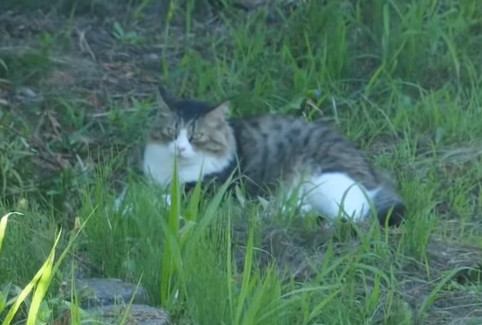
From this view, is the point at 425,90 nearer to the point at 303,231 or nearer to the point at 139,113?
the point at 139,113

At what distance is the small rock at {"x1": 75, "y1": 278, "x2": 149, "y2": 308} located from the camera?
14.0 ft

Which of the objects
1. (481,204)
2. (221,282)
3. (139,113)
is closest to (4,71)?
(139,113)

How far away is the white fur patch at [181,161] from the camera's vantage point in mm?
6191

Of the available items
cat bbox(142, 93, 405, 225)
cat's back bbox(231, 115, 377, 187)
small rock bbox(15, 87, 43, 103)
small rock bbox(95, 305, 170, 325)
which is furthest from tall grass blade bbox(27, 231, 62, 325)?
small rock bbox(15, 87, 43, 103)

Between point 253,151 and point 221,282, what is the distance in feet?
7.00

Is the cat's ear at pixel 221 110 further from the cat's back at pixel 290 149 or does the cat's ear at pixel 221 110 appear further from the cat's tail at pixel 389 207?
the cat's tail at pixel 389 207

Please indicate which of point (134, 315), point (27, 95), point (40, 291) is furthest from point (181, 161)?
point (40, 291)

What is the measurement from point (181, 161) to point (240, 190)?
0.51 metres

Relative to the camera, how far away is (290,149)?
6348mm

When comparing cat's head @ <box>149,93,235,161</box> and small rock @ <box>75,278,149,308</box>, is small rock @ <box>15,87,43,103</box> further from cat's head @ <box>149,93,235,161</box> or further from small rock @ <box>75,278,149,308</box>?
small rock @ <box>75,278,149,308</box>

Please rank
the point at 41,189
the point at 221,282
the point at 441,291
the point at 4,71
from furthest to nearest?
the point at 4,71 → the point at 41,189 → the point at 441,291 → the point at 221,282

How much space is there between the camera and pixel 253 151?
21.1ft

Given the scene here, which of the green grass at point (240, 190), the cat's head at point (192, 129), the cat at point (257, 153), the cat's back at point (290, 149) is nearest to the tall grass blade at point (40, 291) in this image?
the green grass at point (240, 190)

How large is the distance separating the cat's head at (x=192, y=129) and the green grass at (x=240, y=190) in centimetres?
24
